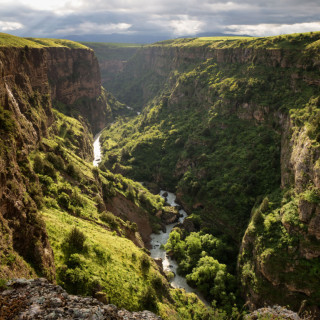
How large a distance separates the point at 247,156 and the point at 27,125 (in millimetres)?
61417

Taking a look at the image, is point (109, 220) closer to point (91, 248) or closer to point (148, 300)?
point (91, 248)

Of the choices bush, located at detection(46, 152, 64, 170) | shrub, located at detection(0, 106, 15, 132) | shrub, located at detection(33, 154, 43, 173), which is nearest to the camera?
shrub, located at detection(0, 106, 15, 132)

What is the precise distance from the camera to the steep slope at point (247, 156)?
4612cm

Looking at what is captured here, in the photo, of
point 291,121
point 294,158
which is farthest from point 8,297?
point 291,121

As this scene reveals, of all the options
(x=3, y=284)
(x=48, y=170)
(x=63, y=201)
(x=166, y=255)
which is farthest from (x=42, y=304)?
(x=166, y=255)

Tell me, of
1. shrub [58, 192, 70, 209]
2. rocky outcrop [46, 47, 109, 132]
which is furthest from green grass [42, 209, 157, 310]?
rocky outcrop [46, 47, 109, 132]

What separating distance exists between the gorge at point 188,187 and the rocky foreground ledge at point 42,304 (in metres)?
1.73

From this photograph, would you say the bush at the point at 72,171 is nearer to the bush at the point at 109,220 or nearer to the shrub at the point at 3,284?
the bush at the point at 109,220

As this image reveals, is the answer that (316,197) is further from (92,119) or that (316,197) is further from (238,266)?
(92,119)

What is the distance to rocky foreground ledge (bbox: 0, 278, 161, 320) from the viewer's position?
51.3 feet

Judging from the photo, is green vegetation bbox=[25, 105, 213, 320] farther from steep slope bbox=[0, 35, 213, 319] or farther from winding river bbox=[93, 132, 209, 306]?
winding river bbox=[93, 132, 209, 306]

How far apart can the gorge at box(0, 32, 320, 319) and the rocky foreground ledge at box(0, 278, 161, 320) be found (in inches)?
68.3

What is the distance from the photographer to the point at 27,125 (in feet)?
171

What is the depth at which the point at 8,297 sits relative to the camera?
16.2 metres
